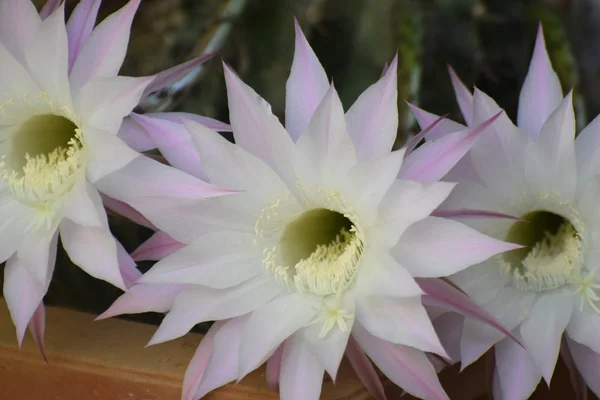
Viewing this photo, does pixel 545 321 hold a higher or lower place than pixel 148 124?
lower

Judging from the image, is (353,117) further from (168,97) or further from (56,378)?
(56,378)

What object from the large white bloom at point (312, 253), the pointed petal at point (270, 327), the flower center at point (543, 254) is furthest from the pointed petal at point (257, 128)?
the flower center at point (543, 254)

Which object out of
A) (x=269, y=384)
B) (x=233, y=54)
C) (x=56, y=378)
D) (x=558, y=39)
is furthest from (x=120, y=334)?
(x=558, y=39)

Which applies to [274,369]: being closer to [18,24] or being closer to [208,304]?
[208,304]

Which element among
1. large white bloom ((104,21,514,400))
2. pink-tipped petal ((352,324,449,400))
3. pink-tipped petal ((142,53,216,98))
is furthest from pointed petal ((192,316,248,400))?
pink-tipped petal ((142,53,216,98))

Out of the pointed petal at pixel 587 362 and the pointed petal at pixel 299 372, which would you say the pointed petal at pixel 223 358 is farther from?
the pointed petal at pixel 587 362

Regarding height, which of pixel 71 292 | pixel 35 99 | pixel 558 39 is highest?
pixel 35 99

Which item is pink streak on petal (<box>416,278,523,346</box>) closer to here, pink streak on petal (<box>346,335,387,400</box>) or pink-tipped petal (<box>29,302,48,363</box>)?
pink streak on petal (<box>346,335,387,400</box>)
